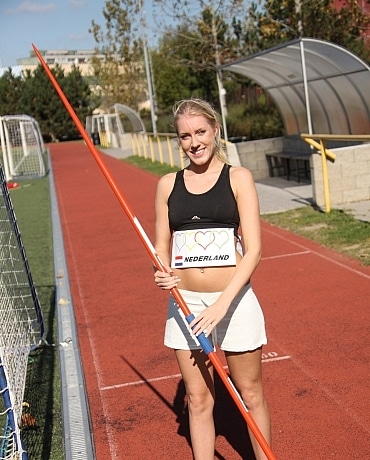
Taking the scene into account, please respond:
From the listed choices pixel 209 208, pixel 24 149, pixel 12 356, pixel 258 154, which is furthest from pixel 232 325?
pixel 24 149

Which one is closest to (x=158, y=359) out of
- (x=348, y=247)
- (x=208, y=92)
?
(x=348, y=247)

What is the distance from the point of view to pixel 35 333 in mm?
6516

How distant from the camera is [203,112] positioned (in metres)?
3.22

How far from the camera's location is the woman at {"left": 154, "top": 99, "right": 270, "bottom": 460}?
10.5ft

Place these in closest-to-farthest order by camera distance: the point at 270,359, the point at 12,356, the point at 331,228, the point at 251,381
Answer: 1. the point at 251,381
2. the point at 12,356
3. the point at 270,359
4. the point at 331,228

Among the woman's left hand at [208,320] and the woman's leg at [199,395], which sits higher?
the woman's left hand at [208,320]

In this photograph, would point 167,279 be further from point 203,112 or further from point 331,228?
point 331,228

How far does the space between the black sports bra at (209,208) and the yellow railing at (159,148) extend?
16.4 m

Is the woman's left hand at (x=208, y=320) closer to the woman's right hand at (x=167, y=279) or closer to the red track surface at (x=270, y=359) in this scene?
the woman's right hand at (x=167, y=279)

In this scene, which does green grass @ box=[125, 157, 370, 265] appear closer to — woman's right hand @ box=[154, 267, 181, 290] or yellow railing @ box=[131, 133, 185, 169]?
woman's right hand @ box=[154, 267, 181, 290]

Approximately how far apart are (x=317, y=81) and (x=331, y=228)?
6.36 m

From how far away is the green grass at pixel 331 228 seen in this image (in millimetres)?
9047

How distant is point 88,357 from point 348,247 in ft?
14.2

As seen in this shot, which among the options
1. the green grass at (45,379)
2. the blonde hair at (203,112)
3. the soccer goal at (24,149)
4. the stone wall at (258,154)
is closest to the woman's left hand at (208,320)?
the blonde hair at (203,112)
